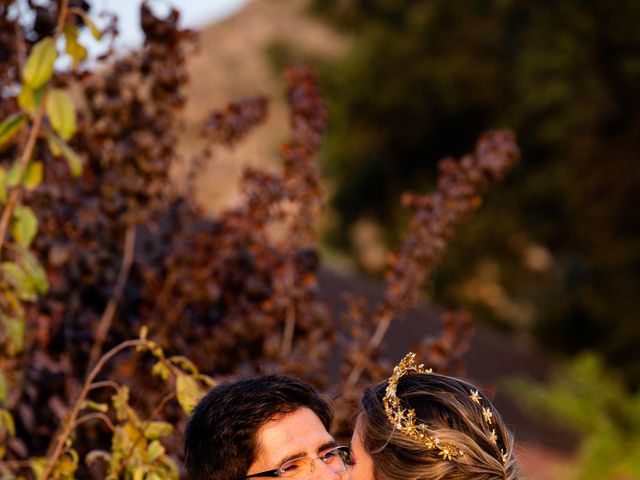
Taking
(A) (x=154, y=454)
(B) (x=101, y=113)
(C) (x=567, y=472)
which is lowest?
(C) (x=567, y=472)

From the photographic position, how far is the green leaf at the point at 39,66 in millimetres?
2463

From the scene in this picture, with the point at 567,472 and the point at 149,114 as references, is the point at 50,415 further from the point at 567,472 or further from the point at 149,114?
the point at 567,472

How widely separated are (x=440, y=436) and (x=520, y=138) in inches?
677

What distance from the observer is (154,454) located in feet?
8.34

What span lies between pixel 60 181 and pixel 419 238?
1.34 m

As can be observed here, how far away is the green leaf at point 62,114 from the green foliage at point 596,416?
8.47 metres

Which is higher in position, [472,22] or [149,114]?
[149,114]

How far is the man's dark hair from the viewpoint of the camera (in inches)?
85.5

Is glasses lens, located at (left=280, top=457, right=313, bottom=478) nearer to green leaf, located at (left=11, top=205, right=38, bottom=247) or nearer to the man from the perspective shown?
the man

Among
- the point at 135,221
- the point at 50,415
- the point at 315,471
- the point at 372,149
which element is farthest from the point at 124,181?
the point at 372,149

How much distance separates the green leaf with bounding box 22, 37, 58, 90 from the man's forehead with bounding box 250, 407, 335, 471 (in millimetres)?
1040

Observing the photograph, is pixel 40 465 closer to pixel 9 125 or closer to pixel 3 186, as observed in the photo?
pixel 3 186

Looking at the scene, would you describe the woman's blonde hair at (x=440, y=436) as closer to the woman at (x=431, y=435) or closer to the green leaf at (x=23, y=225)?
the woman at (x=431, y=435)

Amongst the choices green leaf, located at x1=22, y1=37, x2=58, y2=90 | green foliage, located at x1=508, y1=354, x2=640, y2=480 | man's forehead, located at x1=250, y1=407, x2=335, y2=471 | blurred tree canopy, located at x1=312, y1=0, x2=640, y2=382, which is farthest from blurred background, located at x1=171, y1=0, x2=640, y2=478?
green leaf, located at x1=22, y1=37, x2=58, y2=90
